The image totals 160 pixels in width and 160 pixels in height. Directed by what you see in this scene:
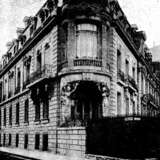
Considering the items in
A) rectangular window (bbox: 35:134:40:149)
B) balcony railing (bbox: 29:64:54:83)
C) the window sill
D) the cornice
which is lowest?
rectangular window (bbox: 35:134:40:149)

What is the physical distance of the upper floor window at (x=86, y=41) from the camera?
19922 mm

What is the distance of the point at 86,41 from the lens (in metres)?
20.0

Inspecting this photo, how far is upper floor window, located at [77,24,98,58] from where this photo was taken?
65.4ft

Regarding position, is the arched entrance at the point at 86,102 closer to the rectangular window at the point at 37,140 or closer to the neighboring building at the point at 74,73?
the neighboring building at the point at 74,73

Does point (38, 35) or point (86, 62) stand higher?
point (38, 35)

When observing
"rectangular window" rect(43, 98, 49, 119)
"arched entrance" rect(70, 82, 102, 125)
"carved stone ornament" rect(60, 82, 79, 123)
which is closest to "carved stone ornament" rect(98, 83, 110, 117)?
"arched entrance" rect(70, 82, 102, 125)

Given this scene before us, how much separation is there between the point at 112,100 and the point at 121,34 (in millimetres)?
5928

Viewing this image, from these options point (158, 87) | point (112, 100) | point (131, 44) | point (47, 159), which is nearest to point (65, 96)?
point (112, 100)

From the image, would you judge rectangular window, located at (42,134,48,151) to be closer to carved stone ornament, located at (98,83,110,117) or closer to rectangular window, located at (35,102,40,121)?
rectangular window, located at (35,102,40,121)

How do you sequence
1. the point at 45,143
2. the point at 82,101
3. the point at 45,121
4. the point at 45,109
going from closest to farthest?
the point at 82,101 < the point at 45,121 < the point at 45,143 < the point at 45,109

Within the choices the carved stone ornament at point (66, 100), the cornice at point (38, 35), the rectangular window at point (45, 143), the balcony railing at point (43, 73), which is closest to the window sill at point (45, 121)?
the rectangular window at point (45, 143)

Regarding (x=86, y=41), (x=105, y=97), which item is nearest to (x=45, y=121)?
(x=105, y=97)

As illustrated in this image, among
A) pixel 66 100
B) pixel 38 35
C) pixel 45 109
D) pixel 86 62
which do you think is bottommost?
pixel 45 109

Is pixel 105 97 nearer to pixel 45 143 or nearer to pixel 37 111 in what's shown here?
pixel 45 143
